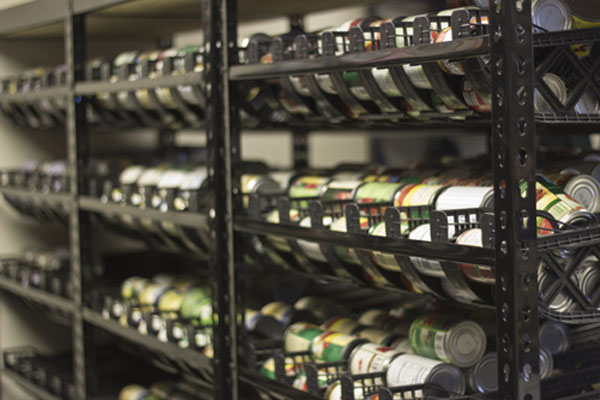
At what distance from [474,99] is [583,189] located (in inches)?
13.1

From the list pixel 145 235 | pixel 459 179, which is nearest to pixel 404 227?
pixel 459 179

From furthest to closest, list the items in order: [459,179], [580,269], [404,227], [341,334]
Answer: [341,334], [459,179], [404,227], [580,269]

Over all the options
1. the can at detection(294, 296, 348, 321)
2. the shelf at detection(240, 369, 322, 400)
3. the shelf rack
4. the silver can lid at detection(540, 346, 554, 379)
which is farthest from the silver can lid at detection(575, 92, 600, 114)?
the can at detection(294, 296, 348, 321)

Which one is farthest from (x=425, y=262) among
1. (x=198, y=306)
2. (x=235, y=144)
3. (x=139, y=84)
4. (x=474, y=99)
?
(x=139, y=84)

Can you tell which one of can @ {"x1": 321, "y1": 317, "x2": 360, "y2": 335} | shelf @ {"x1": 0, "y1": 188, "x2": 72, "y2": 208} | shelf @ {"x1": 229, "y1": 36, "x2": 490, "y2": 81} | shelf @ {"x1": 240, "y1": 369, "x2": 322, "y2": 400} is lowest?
shelf @ {"x1": 240, "y1": 369, "x2": 322, "y2": 400}

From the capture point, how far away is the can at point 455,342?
187 cm

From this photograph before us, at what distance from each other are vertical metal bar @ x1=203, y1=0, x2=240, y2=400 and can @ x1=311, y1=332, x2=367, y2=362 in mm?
247

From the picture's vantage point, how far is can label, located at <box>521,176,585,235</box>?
5.36 feet

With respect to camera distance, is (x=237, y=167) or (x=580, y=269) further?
(x=237, y=167)

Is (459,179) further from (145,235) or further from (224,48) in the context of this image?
(145,235)

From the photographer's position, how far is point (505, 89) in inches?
57.1

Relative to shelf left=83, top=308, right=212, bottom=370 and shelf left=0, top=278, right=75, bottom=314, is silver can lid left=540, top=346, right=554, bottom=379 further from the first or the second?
shelf left=0, top=278, right=75, bottom=314

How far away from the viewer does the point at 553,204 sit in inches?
65.7

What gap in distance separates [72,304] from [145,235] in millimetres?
412
